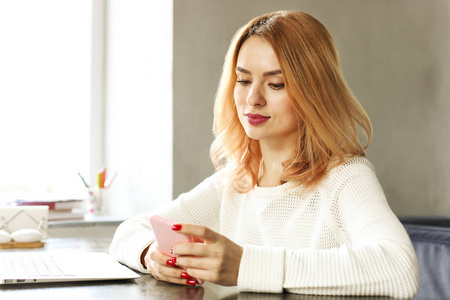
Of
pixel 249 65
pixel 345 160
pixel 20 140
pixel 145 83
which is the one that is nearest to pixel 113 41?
pixel 145 83

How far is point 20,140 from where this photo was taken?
2.82 m

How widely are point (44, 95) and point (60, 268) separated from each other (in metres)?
1.80

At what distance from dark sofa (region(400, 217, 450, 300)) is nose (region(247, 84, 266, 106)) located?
113cm

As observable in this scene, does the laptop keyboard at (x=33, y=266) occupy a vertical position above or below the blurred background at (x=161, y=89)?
below

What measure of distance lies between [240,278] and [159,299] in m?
0.14

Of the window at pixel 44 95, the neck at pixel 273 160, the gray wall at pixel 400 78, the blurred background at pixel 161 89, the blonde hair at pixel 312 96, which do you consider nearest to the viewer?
the blonde hair at pixel 312 96

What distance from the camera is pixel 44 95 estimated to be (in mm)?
2879

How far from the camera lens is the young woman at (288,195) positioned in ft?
3.41

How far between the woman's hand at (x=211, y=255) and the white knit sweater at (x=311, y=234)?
2 cm

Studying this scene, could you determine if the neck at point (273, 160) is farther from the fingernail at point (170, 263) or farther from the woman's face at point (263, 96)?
the fingernail at point (170, 263)

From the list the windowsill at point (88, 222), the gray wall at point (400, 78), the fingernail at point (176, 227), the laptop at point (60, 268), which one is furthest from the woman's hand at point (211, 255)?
the gray wall at point (400, 78)

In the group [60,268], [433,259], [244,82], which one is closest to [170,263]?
[60,268]

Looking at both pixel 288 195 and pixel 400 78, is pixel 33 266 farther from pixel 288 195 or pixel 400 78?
pixel 400 78

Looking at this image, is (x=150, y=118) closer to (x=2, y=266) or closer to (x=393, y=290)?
(x=2, y=266)
